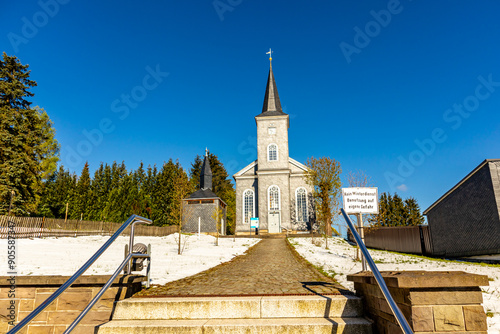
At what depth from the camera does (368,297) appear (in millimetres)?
3541

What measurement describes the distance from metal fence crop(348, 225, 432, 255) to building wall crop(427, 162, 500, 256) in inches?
25.8

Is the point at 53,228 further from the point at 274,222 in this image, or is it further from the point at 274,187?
the point at 274,187

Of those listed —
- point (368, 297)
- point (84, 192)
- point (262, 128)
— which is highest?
point (262, 128)

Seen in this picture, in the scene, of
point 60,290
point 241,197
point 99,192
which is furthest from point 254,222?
point 99,192

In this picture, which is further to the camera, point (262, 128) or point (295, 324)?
point (262, 128)

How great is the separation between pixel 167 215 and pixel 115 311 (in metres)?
40.3

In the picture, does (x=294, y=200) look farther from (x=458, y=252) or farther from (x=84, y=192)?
(x=84, y=192)

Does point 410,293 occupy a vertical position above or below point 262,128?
below

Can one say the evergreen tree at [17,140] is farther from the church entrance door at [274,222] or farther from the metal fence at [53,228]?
the church entrance door at [274,222]

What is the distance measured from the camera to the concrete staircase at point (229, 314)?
11.2ft

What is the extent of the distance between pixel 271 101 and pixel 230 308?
111ft

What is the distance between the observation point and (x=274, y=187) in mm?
31938

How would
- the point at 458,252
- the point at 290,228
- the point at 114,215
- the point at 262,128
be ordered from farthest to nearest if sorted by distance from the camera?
the point at 114,215 → the point at 262,128 → the point at 290,228 → the point at 458,252

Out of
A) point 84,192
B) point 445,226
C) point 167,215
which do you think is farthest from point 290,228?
point 84,192
